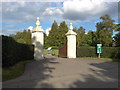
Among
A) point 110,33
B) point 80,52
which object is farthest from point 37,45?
point 110,33

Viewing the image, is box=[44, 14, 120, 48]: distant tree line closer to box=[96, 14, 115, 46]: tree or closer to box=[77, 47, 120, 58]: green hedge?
box=[96, 14, 115, 46]: tree

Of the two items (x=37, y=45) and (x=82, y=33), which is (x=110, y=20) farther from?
(x=37, y=45)

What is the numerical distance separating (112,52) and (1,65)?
1822 cm

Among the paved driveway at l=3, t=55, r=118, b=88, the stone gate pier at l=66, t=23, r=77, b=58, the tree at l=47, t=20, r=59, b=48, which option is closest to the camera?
the paved driveway at l=3, t=55, r=118, b=88

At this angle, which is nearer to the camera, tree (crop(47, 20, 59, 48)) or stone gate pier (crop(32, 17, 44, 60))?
stone gate pier (crop(32, 17, 44, 60))

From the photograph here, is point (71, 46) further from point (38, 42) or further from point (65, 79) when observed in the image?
point (65, 79)

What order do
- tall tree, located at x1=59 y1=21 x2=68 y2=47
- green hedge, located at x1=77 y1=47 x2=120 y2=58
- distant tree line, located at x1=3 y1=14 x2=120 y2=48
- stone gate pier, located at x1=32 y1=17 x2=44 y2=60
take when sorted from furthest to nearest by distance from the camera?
tall tree, located at x1=59 y1=21 x2=68 y2=47 < distant tree line, located at x1=3 y1=14 x2=120 y2=48 < green hedge, located at x1=77 y1=47 x2=120 y2=58 < stone gate pier, located at x1=32 y1=17 x2=44 y2=60

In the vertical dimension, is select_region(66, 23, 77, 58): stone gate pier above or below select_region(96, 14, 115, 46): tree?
below

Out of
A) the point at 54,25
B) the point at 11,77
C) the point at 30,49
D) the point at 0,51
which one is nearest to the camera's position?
the point at 11,77

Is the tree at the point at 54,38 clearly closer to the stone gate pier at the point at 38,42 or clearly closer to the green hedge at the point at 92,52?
the green hedge at the point at 92,52

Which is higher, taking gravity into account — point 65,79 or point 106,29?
point 106,29

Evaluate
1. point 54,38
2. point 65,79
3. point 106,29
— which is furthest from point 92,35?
point 65,79

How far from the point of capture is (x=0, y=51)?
359 inches

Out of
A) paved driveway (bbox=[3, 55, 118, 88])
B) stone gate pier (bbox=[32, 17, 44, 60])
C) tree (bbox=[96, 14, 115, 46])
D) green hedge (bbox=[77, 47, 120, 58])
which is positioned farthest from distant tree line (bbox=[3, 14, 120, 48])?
paved driveway (bbox=[3, 55, 118, 88])
